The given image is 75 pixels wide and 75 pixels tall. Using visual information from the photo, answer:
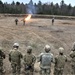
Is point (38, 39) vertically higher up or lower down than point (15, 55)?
lower down

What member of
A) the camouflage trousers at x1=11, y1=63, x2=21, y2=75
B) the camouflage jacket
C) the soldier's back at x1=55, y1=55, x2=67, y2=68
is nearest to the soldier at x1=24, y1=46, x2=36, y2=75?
the camouflage jacket

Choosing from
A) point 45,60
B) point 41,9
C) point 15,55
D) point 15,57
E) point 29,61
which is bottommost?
point 41,9

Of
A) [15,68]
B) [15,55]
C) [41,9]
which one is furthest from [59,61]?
[41,9]

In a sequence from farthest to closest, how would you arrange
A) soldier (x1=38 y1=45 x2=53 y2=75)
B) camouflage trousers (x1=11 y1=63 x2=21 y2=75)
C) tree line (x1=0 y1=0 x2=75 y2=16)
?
tree line (x1=0 y1=0 x2=75 y2=16)
camouflage trousers (x1=11 y1=63 x2=21 y2=75)
soldier (x1=38 y1=45 x2=53 y2=75)

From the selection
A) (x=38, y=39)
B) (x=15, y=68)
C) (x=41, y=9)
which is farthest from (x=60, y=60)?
(x=41, y=9)

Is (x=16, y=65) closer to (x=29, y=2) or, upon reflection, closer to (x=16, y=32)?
(x=16, y=32)

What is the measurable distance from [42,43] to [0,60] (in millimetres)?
9023

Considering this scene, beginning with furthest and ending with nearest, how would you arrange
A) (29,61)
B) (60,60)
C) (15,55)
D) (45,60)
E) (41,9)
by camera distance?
(41,9), (15,55), (29,61), (60,60), (45,60)

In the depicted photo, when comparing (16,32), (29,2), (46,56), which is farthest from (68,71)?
(29,2)

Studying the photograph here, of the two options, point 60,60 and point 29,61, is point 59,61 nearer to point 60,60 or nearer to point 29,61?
point 60,60

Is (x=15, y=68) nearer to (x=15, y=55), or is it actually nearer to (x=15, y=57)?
(x=15, y=57)

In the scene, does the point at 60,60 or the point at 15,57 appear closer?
the point at 60,60

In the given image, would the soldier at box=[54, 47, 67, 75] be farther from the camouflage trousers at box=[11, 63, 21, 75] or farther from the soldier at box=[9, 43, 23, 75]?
the camouflage trousers at box=[11, 63, 21, 75]

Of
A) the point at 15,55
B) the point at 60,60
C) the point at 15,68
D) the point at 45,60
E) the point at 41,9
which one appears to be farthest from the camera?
the point at 41,9
